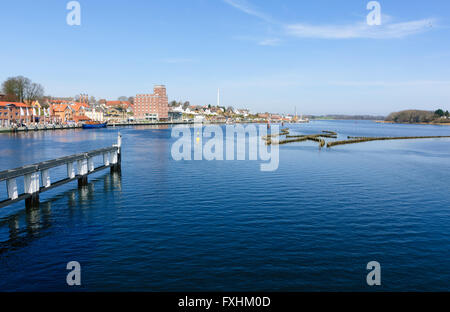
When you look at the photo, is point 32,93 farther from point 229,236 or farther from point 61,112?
point 229,236

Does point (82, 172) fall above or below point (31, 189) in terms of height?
above

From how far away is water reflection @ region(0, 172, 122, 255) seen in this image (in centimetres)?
1730

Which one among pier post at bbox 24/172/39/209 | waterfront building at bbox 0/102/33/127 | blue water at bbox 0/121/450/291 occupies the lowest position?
blue water at bbox 0/121/450/291

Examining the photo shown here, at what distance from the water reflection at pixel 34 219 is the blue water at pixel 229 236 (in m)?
0.09

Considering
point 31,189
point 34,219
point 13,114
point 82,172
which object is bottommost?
point 34,219

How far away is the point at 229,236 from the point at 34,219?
44.4 ft

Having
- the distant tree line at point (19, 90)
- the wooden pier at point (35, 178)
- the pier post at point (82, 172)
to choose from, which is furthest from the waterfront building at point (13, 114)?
the pier post at point (82, 172)

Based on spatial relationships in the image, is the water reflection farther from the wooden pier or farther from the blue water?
the wooden pier

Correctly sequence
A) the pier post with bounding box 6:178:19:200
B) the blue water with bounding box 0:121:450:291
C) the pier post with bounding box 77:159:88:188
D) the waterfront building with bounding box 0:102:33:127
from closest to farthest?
the blue water with bounding box 0:121:450:291 → the pier post with bounding box 6:178:19:200 → the pier post with bounding box 77:159:88:188 → the waterfront building with bounding box 0:102:33:127

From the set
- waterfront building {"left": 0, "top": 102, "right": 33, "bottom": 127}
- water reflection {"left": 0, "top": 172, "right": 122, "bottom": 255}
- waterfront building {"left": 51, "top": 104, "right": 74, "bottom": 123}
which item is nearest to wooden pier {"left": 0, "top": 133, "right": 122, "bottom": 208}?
water reflection {"left": 0, "top": 172, "right": 122, "bottom": 255}

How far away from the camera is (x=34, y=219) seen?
20.8 metres

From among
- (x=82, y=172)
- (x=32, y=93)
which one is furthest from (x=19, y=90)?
(x=82, y=172)

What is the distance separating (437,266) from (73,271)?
17036 millimetres

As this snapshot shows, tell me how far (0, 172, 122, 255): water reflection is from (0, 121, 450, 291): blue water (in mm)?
90
